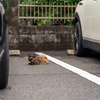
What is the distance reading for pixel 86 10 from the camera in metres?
5.82

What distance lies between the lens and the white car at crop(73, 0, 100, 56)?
5113 millimetres

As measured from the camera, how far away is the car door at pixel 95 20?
497 centimetres

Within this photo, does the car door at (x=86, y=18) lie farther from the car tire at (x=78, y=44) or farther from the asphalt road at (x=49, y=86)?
the asphalt road at (x=49, y=86)

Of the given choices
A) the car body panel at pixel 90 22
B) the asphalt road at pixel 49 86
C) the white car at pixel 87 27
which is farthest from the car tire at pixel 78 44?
the asphalt road at pixel 49 86

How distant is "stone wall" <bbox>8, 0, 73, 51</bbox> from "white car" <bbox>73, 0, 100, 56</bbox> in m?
1.45

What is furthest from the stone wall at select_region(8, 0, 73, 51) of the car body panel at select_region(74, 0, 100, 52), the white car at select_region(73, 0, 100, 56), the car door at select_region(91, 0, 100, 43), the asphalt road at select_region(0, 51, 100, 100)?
the asphalt road at select_region(0, 51, 100, 100)

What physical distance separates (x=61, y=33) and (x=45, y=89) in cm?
526

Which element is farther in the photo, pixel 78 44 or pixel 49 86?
pixel 78 44

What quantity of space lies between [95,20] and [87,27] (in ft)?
2.03

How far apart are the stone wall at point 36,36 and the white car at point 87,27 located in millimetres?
1451

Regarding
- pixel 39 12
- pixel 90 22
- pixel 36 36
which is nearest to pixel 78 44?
pixel 90 22

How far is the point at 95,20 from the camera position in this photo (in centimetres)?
514

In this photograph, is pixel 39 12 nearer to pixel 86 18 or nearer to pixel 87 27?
pixel 86 18

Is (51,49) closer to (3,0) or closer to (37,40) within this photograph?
(37,40)
